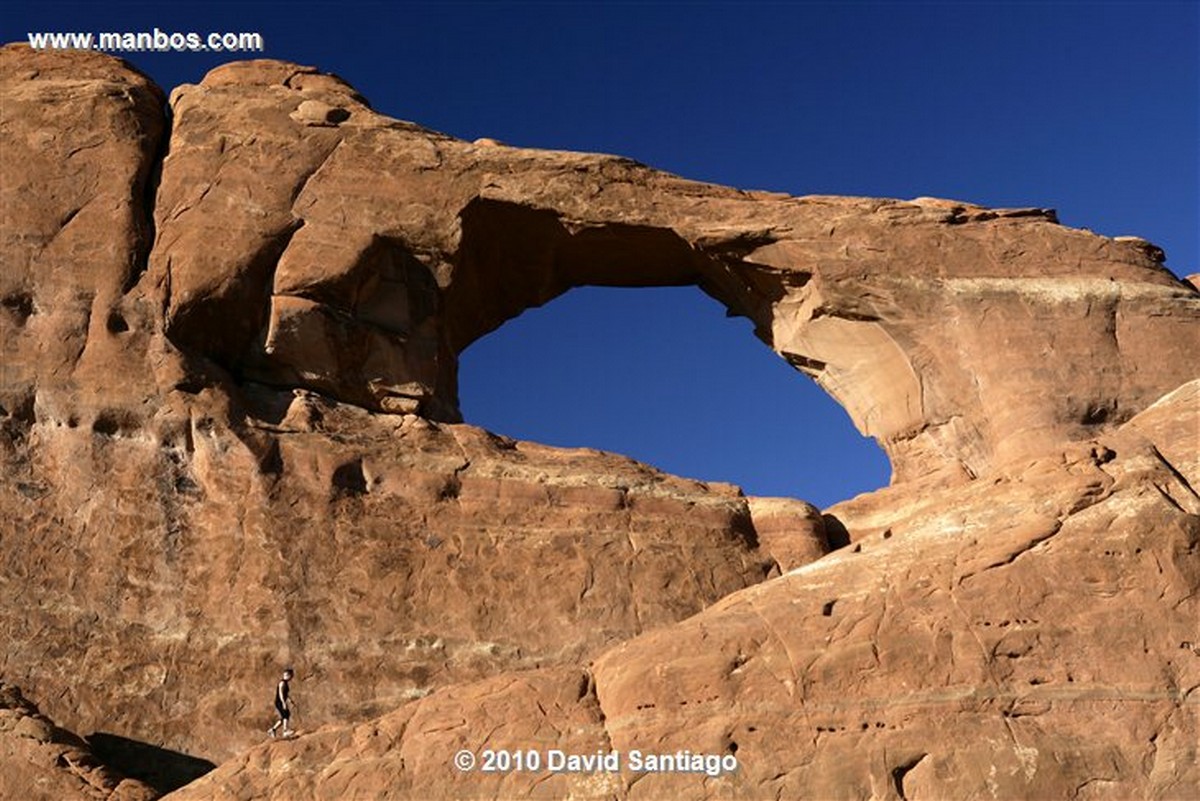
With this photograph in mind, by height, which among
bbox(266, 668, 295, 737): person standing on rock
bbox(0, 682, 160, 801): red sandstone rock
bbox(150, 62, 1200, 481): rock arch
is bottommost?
bbox(0, 682, 160, 801): red sandstone rock

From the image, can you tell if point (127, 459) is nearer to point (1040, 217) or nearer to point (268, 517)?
point (268, 517)

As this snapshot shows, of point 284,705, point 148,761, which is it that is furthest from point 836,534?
point 148,761

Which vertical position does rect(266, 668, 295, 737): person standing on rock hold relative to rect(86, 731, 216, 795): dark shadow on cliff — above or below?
above

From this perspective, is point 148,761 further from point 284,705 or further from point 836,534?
point 836,534

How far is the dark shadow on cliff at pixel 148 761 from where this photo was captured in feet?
59.5

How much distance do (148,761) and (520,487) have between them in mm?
7035

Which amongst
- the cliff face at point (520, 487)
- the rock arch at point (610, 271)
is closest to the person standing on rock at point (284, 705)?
the cliff face at point (520, 487)

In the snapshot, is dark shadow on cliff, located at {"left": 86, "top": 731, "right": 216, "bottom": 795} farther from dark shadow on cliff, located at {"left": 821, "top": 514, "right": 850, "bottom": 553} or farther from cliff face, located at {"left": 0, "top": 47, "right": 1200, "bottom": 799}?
dark shadow on cliff, located at {"left": 821, "top": 514, "right": 850, "bottom": 553}

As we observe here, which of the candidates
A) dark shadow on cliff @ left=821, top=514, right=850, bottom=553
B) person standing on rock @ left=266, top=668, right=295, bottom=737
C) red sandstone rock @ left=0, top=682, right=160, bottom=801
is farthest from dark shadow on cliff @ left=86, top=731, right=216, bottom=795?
dark shadow on cliff @ left=821, top=514, right=850, bottom=553

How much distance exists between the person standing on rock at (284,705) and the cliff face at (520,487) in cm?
54

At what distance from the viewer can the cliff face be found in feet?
50.7

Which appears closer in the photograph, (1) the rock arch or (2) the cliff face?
(2) the cliff face

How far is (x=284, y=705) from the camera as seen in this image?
58.6 ft

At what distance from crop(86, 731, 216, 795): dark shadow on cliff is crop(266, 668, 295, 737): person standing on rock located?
1069 mm
